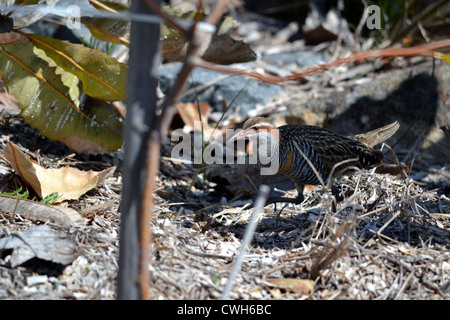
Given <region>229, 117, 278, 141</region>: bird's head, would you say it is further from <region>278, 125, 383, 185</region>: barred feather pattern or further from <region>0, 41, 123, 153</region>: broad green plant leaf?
<region>0, 41, 123, 153</region>: broad green plant leaf

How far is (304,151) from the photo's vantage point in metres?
4.42

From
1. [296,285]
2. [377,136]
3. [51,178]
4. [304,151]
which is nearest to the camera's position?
[296,285]

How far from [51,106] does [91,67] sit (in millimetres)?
474

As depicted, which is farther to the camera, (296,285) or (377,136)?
(377,136)

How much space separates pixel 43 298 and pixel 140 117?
1207 mm

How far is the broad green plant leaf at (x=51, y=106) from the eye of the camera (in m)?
4.15

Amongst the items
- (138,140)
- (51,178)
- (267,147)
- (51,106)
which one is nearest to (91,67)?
(51,106)

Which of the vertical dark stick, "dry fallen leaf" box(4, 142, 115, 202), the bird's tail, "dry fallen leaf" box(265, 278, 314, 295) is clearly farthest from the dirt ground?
the vertical dark stick

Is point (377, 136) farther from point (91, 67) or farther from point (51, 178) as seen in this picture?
point (51, 178)

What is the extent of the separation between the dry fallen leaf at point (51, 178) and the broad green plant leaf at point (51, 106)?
1.95 feet

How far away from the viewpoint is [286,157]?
434cm

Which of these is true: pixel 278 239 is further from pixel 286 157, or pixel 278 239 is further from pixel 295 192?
pixel 295 192

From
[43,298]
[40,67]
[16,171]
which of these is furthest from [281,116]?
[43,298]
